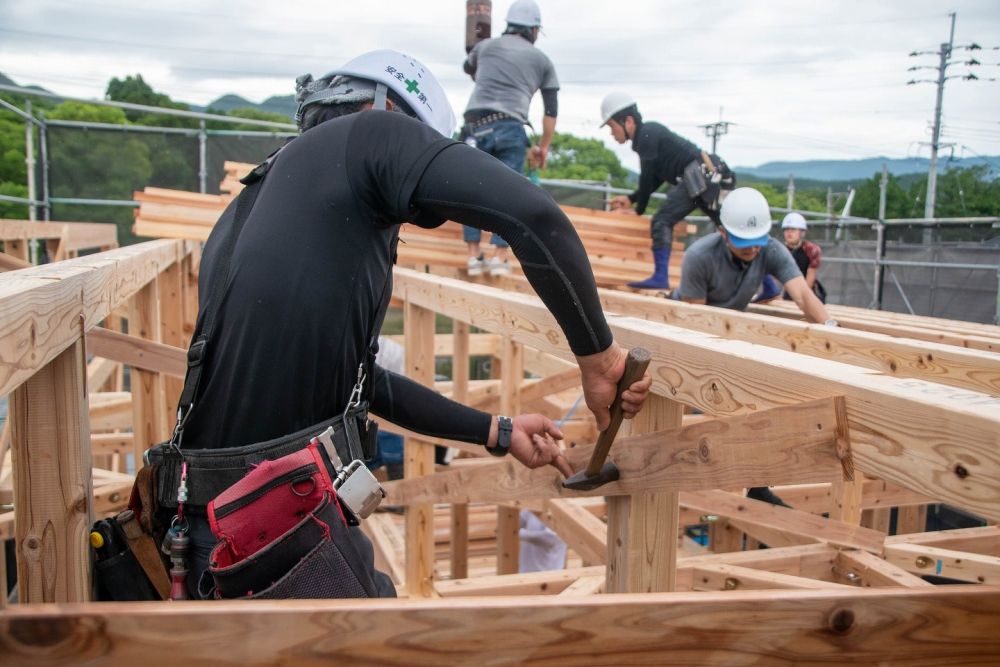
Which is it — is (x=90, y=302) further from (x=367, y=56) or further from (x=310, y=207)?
(x=367, y=56)

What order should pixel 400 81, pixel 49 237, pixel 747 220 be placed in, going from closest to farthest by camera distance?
pixel 400 81 < pixel 747 220 < pixel 49 237

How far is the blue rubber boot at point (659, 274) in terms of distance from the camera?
7223mm

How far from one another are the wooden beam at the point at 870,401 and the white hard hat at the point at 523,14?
4924 millimetres

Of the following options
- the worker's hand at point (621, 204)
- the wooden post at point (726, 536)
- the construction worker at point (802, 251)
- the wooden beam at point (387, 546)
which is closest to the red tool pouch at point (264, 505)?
the wooden beam at point (387, 546)

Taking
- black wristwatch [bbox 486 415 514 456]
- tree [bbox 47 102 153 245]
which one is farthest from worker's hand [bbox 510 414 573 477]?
tree [bbox 47 102 153 245]

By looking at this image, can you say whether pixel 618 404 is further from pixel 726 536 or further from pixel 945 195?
pixel 945 195

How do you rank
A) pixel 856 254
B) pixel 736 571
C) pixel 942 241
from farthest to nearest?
pixel 856 254
pixel 942 241
pixel 736 571

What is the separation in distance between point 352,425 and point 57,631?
0.95m

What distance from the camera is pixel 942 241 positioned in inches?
456

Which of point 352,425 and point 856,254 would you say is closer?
point 352,425

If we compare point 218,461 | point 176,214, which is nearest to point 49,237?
point 176,214

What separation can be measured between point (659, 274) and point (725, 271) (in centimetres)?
145

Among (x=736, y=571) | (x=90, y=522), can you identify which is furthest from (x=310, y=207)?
(x=736, y=571)

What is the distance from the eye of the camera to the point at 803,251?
9.06 metres
